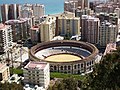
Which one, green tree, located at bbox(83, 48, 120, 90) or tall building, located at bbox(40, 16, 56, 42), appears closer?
green tree, located at bbox(83, 48, 120, 90)

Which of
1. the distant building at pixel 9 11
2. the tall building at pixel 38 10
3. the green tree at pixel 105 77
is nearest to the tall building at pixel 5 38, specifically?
the distant building at pixel 9 11

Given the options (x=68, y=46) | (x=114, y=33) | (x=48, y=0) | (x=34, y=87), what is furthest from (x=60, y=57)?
(x=48, y=0)

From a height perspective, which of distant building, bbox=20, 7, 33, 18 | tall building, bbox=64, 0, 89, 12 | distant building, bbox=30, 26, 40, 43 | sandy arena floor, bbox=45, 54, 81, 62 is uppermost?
tall building, bbox=64, 0, 89, 12

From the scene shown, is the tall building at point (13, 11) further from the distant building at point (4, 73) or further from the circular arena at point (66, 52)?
the distant building at point (4, 73)

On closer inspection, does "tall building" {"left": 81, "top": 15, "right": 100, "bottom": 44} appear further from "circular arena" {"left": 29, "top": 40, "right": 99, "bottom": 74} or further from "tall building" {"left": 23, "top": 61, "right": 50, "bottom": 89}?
"tall building" {"left": 23, "top": 61, "right": 50, "bottom": 89}

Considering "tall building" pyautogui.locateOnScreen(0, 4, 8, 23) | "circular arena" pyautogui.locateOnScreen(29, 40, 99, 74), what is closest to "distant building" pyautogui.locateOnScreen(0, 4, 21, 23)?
"tall building" pyautogui.locateOnScreen(0, 4, 8, 23)

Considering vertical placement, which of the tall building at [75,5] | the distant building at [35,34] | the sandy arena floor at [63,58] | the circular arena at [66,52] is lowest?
the sandy arena floor at [63,58]
